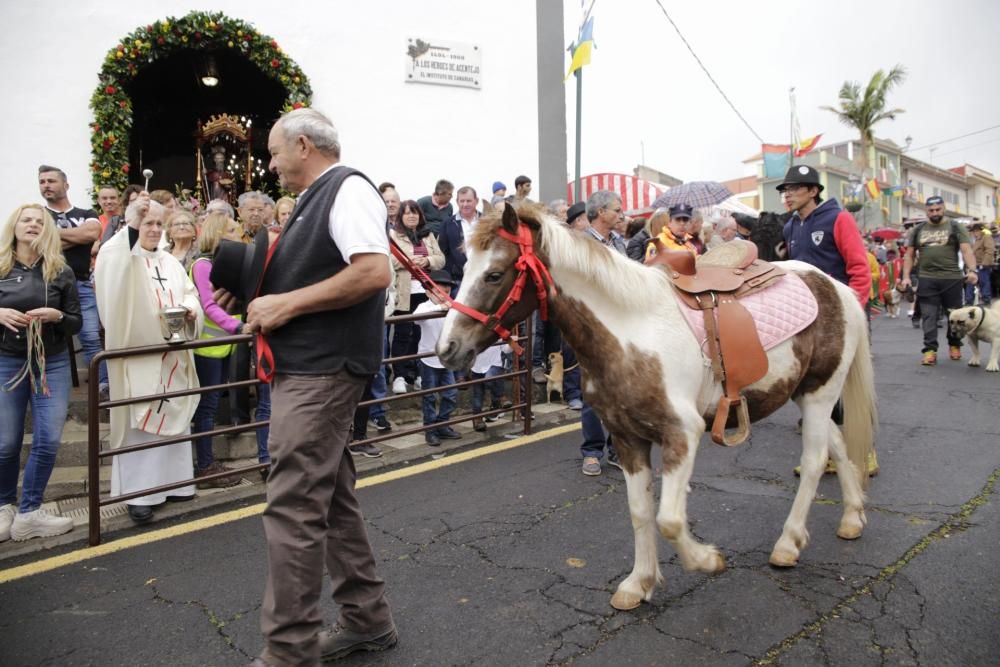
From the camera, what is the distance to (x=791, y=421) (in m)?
6.58

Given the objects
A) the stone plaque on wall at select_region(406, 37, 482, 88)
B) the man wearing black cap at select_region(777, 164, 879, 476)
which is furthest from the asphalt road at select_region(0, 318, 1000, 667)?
the stone plaque on wall at select_region(406, 37, 482, 88)

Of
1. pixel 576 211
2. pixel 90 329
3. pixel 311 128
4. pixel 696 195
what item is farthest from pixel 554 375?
pixel 696 195

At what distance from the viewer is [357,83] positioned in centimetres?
979

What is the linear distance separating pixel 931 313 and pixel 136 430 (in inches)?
409

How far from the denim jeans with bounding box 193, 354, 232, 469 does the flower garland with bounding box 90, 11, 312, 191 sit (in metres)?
4.61

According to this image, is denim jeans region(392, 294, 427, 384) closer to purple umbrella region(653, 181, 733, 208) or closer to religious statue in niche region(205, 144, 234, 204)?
purple umbrella region(653, 181, 733, 208)

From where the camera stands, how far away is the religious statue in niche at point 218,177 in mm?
12852

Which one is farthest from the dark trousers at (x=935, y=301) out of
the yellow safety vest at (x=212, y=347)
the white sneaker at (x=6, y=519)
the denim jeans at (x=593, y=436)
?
the white sneaker at (x=6, y=519)

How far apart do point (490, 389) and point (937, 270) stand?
283 inches

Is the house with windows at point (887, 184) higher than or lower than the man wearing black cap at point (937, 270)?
higher

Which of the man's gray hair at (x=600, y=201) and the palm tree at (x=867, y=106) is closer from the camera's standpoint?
the man's gray hair at (x=600, y=201)

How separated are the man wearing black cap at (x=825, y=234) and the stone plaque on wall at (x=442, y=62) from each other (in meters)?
6.81

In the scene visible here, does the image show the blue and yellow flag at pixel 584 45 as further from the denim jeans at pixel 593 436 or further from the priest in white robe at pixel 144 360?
the priest in white robe at pixel 144 360

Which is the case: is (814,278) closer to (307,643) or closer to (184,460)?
(307,643)
